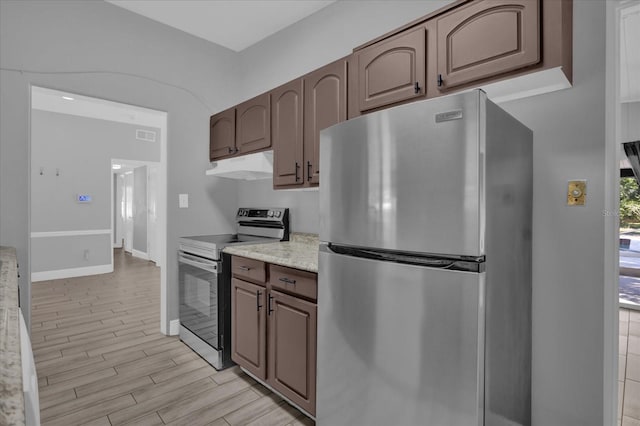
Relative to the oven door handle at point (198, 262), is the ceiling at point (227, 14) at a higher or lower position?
higher

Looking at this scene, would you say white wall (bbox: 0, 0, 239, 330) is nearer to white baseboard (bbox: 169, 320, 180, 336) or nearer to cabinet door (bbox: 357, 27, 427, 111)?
white baseboard (bbox: 169, 320, 180, 336)

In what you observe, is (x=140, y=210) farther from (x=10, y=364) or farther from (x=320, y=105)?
(x=10, y=364)

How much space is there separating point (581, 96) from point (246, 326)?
2.29 meters

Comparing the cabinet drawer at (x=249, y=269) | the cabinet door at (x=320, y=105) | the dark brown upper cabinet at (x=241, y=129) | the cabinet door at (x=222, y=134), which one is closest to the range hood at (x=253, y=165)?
the dark brown upper cabinet at (x=241, y=129)

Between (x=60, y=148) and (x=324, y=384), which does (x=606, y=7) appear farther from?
(x=60, y=148)

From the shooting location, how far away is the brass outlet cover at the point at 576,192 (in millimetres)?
1525

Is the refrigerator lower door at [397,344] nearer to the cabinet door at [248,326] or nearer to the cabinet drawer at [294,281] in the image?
the cabinet drawer at [294,281]

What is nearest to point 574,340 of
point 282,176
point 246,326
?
point 246,326

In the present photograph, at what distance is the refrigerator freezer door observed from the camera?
1.11 meters

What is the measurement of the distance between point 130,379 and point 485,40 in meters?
2.97

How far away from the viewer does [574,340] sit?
60.8 inches

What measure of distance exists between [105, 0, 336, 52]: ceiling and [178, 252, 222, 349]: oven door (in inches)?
84.4

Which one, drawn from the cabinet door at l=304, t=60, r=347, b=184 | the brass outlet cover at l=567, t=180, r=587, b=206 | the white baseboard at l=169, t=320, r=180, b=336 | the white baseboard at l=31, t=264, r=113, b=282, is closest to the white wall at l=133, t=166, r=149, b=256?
the white baseboard at l=31, t=264, r=113, b=282

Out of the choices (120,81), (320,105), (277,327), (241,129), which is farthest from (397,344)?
(120,81)
